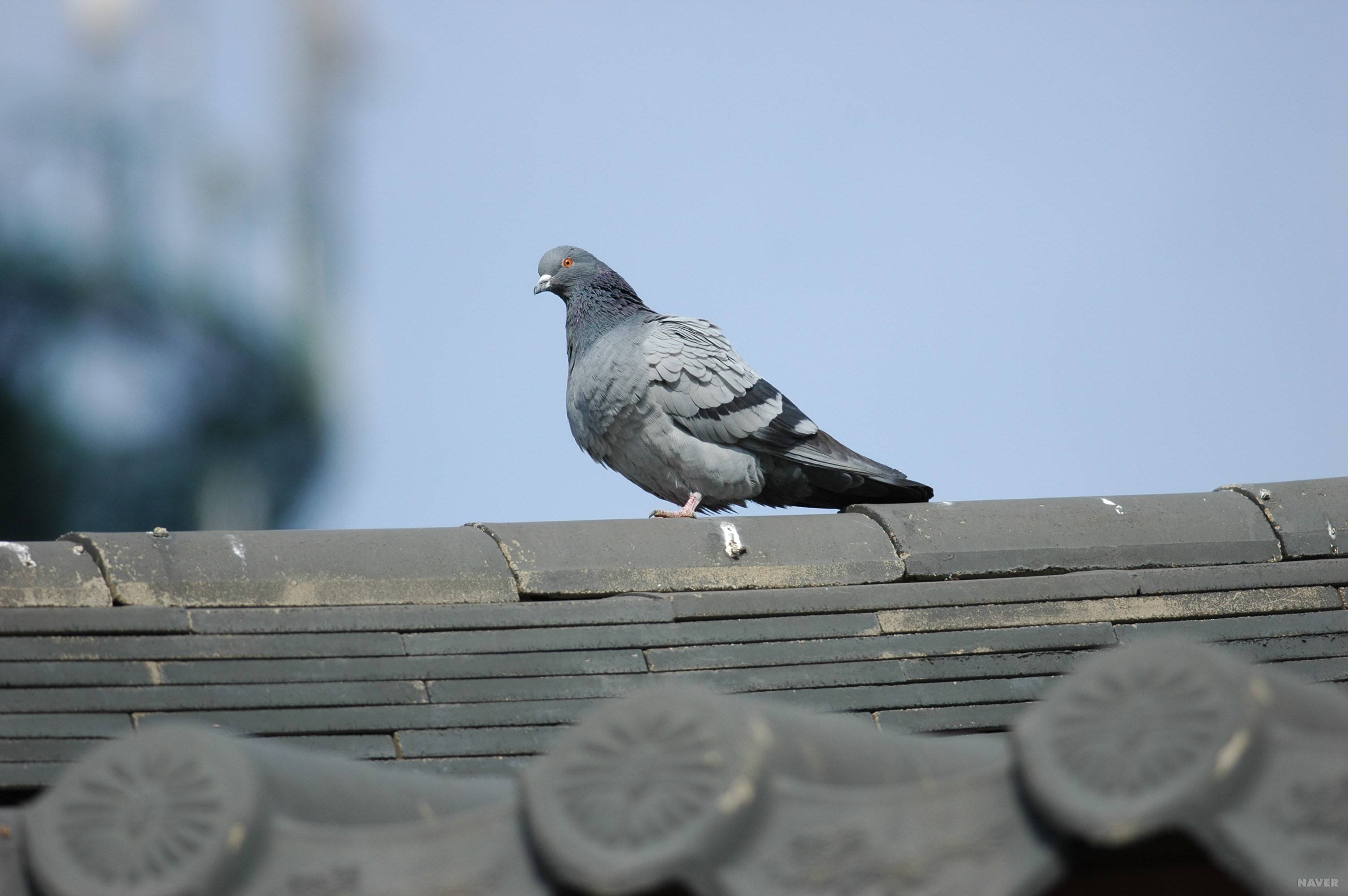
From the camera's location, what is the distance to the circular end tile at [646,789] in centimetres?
129

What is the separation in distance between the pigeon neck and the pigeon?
0.66ft

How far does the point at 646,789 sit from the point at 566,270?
528 cm

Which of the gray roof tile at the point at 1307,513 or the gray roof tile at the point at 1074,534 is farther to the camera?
the gray roof tile at the point at 1307,513

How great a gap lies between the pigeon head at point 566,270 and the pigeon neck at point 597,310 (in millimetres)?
63

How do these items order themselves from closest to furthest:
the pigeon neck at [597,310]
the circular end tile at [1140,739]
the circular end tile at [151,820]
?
the circular end tile at [1140,739] < the circular end tile at [151,820] < the pigeon neck at [597,310]

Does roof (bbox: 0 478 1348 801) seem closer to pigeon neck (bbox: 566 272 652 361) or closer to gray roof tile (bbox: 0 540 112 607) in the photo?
gray roof tile (bbox: 0 540 112 607)

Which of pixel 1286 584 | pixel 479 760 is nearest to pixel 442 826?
pixel 479 760

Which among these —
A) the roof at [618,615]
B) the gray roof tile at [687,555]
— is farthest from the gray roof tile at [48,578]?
the gray roof tile at [687,555]

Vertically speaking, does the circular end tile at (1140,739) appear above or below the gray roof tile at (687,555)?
Answer: below

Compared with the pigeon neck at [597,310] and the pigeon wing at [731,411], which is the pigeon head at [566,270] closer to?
the pigeon neck at [597,310]

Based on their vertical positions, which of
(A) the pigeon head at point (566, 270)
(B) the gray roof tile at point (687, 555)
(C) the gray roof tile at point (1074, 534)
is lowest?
(C) the gray roof tile at point (1074, 534)

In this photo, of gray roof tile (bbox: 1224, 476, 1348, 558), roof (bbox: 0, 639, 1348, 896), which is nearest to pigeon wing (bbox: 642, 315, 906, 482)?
gray roof tile (bbox: 1224, 476, 1348, 558)

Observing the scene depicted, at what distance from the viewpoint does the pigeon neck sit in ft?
19.6

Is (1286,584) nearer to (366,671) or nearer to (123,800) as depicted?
(366,671)
